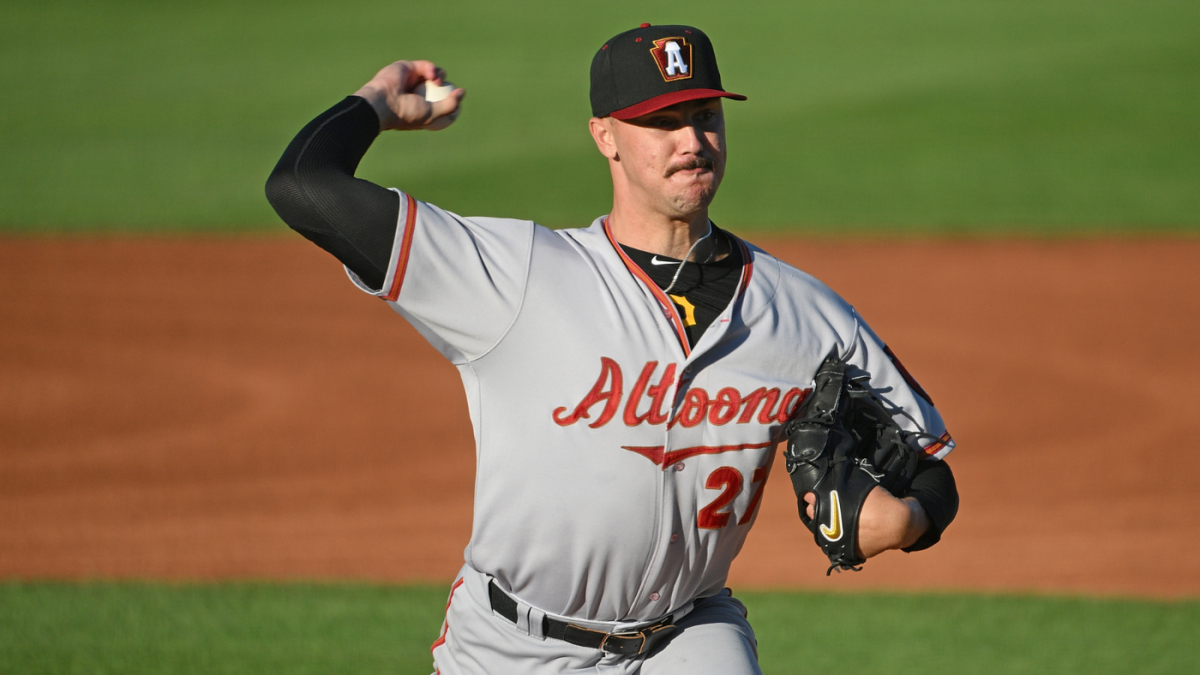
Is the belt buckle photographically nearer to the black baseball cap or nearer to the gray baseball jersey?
the gray baseball jersey

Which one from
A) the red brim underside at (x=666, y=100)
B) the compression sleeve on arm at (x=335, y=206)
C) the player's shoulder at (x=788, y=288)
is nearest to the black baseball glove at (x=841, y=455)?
the player's shoulder at (x=788, y=288)

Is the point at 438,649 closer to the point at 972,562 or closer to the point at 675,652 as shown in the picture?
the point at 675,652

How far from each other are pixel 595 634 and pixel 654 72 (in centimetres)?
135

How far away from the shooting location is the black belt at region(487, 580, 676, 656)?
2984 mm

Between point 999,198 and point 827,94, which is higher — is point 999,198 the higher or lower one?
the lower one

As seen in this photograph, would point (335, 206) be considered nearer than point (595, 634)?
Yes

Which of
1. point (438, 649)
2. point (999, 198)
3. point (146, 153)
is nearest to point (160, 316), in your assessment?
point (146, 153)

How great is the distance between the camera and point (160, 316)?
34.3ft

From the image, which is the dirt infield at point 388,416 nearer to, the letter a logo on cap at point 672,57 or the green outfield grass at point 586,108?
the green outfield grass at point 586,108

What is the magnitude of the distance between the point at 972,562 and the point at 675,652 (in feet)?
13.4

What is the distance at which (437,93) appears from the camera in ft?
9.86

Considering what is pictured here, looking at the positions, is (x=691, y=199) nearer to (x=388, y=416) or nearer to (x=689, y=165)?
(x=689, y=165)

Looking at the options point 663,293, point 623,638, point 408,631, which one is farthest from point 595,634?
point 408,631

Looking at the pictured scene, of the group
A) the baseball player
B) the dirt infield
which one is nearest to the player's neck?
the baseball player
